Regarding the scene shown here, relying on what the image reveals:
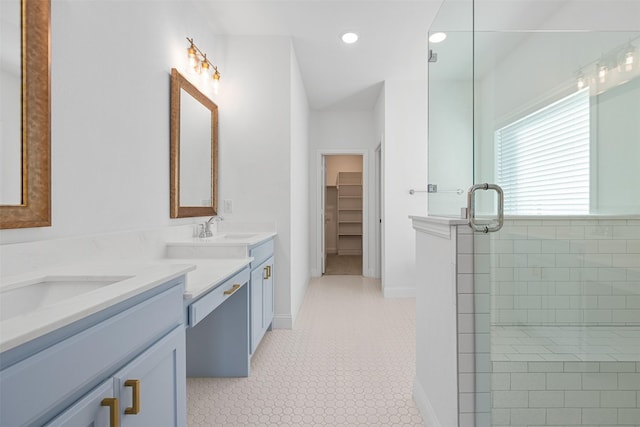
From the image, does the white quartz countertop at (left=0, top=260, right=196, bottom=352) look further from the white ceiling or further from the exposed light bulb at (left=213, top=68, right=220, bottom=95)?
the white ceiling

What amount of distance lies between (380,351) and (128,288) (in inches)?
82.6

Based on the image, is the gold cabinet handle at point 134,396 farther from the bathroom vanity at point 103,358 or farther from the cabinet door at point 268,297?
the cabinet door at point 268,297

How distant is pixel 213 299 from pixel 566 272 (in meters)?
1.42

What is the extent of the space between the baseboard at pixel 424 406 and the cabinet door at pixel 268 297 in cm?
119

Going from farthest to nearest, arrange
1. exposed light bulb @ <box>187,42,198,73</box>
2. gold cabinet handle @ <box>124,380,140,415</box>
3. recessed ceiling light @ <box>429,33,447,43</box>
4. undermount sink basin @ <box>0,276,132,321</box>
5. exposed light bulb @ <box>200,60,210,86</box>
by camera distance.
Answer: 1. exposed light bulb @ <box>200,60,210,86</box>
2. exposed light bulb @ <box>187,42,198,73</box>
3. recessed ceiling light @ <box>429,33,447,43</box>
4. undermount sink basin @ <box>0,276,132,321</box>
5. gold cabinet handle @ <box>124,380,140,415</box>

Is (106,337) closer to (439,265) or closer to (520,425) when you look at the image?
(439,265)

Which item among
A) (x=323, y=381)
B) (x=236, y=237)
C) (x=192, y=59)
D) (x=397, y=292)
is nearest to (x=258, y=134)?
(x=192, y=59)

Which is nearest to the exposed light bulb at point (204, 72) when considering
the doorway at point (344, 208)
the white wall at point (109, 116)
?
the white wall at point (109, 116)

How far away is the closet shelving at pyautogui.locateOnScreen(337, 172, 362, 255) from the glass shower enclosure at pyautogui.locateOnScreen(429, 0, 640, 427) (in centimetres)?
622

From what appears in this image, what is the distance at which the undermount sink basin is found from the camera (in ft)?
3.44

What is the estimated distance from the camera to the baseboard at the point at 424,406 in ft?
5.15

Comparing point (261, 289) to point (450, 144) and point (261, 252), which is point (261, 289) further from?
point (450, 144)

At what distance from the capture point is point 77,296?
0.81 m

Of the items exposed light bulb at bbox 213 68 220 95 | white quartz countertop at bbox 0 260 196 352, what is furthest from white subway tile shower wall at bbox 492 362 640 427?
exposed light bulb at bbox 213 68 220 95
